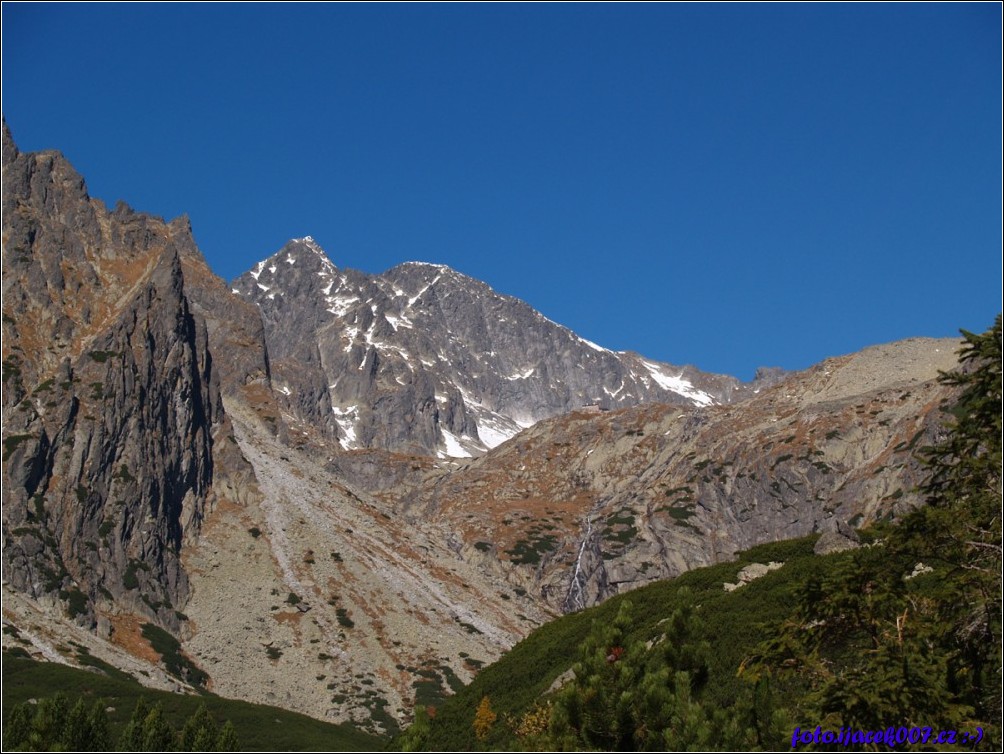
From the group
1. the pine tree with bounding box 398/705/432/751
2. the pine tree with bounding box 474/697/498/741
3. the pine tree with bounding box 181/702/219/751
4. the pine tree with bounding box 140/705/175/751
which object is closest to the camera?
the pine tree with bounding box 398/705/432/751

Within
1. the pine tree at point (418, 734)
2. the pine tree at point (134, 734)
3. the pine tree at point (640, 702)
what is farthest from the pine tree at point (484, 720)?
the pine tree at point (418, 734)

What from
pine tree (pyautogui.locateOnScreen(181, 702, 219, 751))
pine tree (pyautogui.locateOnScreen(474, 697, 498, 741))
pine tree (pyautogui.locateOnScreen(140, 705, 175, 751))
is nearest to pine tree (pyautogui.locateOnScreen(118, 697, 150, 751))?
pine tree (pyautogui.locateOnScreen(140, 705, 175, 751))

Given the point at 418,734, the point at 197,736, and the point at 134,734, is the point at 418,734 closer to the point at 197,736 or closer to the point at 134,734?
the point at 197,736

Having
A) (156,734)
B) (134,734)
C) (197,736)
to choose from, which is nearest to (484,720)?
(197,736)

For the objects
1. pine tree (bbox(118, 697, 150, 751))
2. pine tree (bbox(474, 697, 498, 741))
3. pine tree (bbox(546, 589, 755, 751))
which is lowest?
pine tree (bbox(118, 697, 150, 751))

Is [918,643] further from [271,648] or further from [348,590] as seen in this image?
[348,590]

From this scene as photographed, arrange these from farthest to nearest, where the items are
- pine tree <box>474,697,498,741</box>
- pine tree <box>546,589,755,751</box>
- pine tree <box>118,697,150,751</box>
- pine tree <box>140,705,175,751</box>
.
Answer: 1. pine tree <box>118,697,150,751</box>
2. pine tree <box>140,705,175,751</box>
3. pine tree <box>474,697,498,741</box>
4. pine tree <box>546,589,755,751</box>

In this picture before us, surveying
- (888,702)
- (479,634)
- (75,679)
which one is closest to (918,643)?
(888,702)

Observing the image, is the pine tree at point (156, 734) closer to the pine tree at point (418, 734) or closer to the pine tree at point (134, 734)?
the pine tree at point (134, 734)

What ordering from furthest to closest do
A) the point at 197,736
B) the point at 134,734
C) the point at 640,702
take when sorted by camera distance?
the point at 134,734, the point at 197,736, the point at 640,702

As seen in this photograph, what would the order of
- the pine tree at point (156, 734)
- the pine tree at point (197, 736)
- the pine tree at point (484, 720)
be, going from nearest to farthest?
the pine tree at point (197, 736), the pine tree at point (484, 720), the pine tree at point (156, 734)

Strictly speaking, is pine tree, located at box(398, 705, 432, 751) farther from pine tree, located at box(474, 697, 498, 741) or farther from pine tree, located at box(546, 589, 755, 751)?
pine tree, located at box(474, 697, 498, 741)

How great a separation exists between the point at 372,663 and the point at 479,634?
2483cm

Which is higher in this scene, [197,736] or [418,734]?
[418,734]
